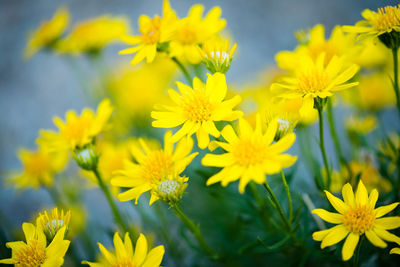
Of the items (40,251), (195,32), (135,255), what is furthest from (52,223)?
(195,32)

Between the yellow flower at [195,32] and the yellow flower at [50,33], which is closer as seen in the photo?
the yellow flower at [195,32]

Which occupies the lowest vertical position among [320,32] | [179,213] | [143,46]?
[179,213]

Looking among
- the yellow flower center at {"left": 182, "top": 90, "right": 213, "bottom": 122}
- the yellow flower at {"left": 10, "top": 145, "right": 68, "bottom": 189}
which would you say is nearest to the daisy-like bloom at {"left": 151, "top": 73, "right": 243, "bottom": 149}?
the yellow flower center at {"left": 182, "top": 90, "right": 213, "bottom": 122}

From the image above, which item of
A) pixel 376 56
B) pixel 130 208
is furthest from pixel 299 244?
pixel 130 208

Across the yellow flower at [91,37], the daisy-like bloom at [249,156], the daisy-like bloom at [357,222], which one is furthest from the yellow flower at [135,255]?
the yellow flower at [91,37]

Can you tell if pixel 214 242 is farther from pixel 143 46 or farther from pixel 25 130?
pixel 25 130

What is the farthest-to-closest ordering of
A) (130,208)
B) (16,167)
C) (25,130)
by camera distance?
(25,130) < (16,167) < (130,208)

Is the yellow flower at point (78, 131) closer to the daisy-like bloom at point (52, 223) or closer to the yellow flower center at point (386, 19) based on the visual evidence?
the daisy-like bloom at point (52, 223)
